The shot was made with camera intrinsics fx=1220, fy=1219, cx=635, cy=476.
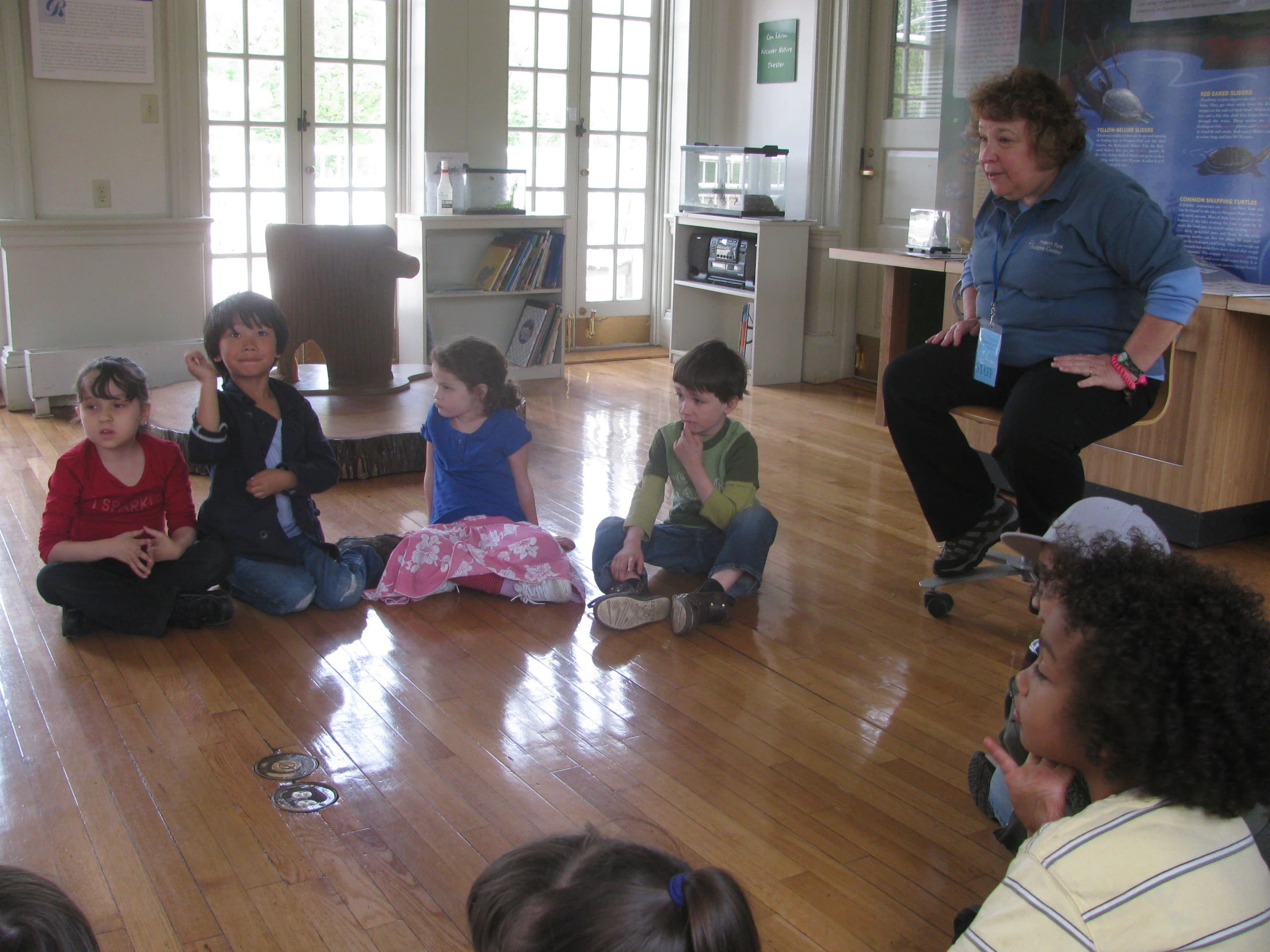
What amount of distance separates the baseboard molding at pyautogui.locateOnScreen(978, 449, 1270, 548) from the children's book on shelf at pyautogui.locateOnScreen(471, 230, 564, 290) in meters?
2.87

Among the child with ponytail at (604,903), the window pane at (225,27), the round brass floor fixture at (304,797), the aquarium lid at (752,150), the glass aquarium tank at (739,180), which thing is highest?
the window pane at (225,27)

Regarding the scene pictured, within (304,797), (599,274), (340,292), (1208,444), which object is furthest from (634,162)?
(304,797)

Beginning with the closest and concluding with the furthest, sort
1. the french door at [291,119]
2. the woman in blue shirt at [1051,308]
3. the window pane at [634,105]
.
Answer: the woman in blue shirt at [1051,308] < the french door at [291,119] < the window pane at [634,105]

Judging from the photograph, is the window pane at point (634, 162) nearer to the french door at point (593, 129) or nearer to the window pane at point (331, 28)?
the french door at point (593, 129)

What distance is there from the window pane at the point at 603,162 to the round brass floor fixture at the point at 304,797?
5.01m

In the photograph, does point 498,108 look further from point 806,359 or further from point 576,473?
point 576,473

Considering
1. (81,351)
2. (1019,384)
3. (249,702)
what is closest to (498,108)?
(81,351)

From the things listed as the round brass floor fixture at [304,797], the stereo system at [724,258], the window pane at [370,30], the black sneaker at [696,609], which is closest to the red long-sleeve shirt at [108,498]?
the round brass floor fixture at [304,797]

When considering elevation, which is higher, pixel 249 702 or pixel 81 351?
pixel 81 351

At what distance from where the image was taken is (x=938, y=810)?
1973 millimetres

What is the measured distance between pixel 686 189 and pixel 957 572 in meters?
3.80

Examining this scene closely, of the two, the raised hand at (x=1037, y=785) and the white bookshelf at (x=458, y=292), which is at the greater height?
the white bookshelf at (x=458, y=292)

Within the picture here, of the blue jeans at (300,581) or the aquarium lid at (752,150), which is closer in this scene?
the blue jeans at (300,581)

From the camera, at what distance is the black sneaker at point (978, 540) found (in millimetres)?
2941
